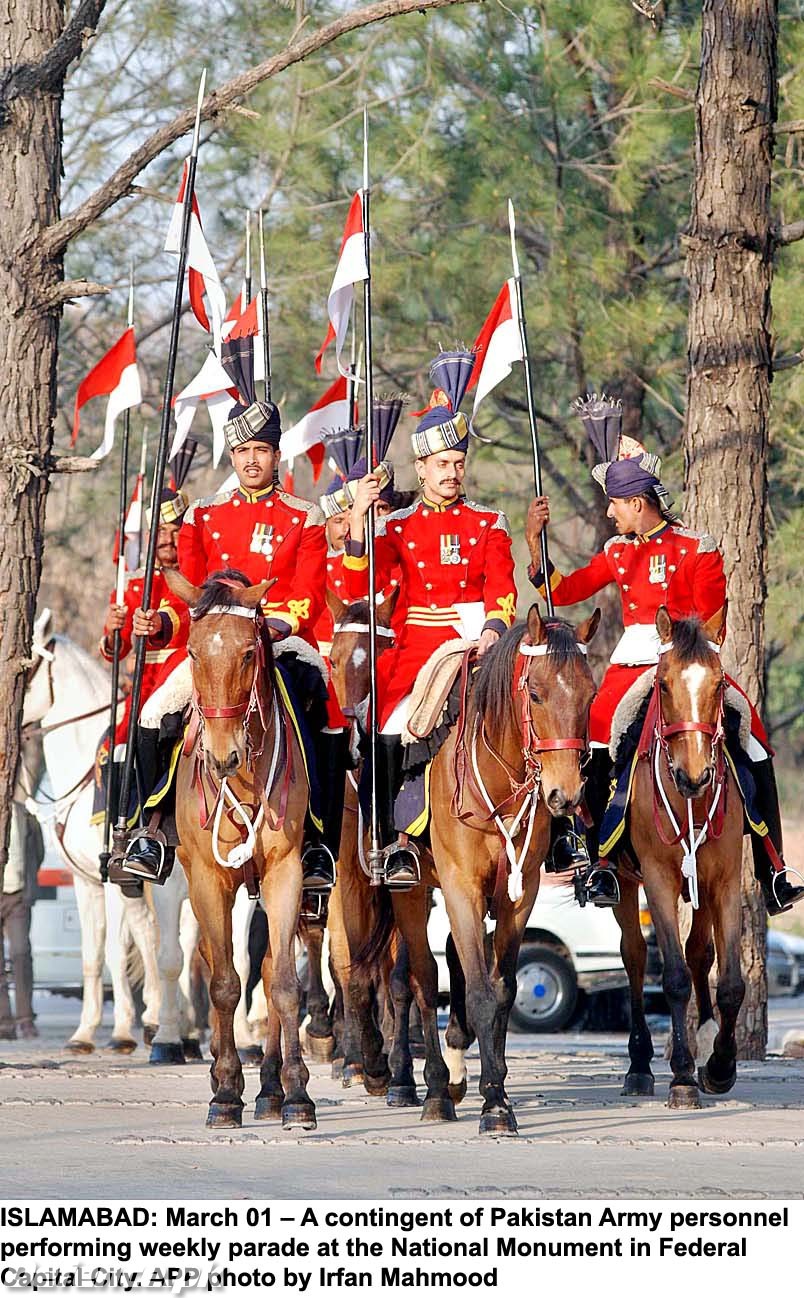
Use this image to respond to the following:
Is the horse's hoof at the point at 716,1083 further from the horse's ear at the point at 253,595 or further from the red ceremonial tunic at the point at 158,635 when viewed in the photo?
the horse's ear at the point at 253,595

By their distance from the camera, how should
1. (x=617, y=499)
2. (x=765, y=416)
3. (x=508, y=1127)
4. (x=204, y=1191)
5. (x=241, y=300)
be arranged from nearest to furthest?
(x=204, y=1191) < (x=508, y=1127) < (x=617, y=499) < (x=765, y=416) < (x=241, y=300)

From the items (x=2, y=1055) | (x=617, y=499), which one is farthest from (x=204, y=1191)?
(x=2, y=1055)

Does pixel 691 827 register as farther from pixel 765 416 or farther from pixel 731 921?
pixel 765 416

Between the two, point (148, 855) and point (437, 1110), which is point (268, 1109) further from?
point (148, 855)

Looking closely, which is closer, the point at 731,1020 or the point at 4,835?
the point at 731,1020

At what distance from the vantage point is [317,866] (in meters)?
10.5

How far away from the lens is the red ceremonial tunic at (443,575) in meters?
11.4

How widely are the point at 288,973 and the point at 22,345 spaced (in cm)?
465

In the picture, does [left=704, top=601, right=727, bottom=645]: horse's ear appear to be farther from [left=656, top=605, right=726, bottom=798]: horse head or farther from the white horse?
the white horse

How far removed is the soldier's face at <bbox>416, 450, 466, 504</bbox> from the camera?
11.4 metres

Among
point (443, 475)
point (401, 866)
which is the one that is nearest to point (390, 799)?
point (401, 866)

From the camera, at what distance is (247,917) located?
15352 mm

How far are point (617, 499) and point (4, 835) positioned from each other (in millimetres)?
4055

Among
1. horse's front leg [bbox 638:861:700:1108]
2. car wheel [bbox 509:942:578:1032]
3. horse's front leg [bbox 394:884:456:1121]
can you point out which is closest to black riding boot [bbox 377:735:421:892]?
horse's front leg [bbox 394:884:456:1121]
